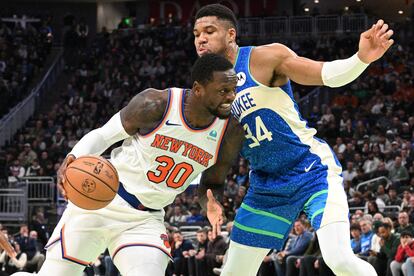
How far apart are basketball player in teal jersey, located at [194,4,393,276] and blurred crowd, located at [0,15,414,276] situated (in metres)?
6.40

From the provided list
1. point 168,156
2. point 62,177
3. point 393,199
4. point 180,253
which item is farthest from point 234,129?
point 393,199

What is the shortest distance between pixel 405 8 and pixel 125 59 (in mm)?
11165

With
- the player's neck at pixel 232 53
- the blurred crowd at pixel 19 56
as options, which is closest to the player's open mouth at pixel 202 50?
the player's neck at pixel 232 53

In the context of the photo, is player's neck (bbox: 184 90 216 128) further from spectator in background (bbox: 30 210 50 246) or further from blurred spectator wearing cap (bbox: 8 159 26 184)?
blurred spectator wearing cap (bbox: 8 159 26 184)

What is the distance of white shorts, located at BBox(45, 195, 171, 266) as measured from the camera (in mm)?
5992

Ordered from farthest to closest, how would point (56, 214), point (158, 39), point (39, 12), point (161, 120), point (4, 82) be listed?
point (39, 12), point (158, 39), point (4, 82), point (56, 214), point (161, 120)

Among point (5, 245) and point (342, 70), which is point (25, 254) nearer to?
point (5, 245)

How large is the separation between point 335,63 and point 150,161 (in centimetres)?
151

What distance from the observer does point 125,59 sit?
3138 cm

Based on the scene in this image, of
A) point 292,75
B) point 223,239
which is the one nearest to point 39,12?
point 223,239

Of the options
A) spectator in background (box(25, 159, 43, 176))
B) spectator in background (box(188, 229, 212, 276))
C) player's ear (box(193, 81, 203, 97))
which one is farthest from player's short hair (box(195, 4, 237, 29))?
spectator in background (box(25, 159, 43, 176))

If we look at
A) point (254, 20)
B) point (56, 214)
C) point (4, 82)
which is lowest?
point (56, 214)

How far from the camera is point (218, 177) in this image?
6504 mm

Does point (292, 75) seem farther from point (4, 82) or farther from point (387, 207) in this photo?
point (4, 82)
